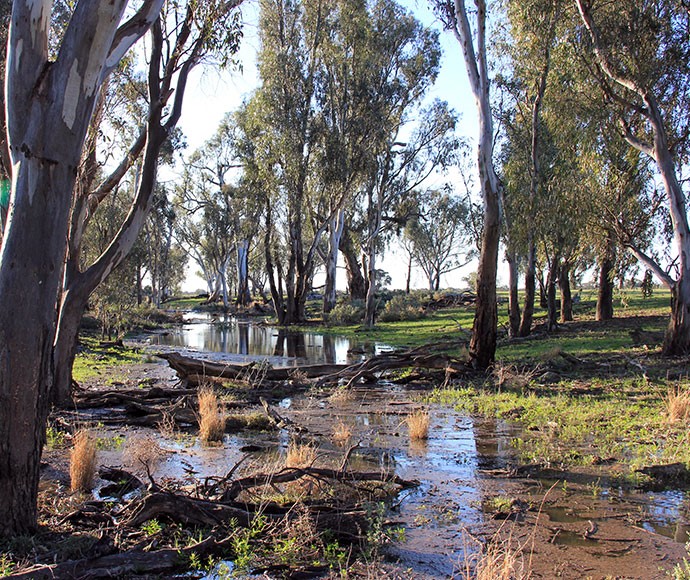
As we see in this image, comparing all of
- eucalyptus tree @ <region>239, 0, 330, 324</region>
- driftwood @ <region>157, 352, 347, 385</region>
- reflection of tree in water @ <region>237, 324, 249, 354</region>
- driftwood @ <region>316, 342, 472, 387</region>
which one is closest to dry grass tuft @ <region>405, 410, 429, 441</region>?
driftwood @ <region>316, 342, 472, 387</region>

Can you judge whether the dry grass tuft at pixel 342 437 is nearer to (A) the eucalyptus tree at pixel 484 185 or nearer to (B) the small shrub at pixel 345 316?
(A) the eucalyptus tree at pixel 484 185

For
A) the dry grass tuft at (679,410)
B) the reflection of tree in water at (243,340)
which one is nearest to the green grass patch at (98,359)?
the reflection of tree in water at (243,340)

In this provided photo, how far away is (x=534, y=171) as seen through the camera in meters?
20.0

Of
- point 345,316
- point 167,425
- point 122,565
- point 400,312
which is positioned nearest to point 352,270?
point 345,316

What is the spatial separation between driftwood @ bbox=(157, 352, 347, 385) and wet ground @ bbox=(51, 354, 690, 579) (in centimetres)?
333

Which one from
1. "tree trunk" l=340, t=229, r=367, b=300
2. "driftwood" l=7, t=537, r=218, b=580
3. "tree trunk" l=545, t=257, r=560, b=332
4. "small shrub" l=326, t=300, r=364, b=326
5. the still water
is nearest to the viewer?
"driftwood" l=7, t=537, r=218, b=580

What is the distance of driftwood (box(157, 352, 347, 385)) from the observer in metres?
12.1

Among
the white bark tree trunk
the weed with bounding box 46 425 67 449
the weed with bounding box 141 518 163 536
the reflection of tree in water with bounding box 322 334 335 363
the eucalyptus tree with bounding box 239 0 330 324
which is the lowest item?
the reflection of tree in water with bounding box 322 334 335 363

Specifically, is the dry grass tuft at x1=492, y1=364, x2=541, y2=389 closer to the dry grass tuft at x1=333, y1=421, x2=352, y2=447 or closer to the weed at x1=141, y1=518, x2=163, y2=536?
the dry grass tuft at x1=333, y1=421, x2=352, y2=447

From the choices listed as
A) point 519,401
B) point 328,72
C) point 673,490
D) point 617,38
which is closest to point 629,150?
point 617,38

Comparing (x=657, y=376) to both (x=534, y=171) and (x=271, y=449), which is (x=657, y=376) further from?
(x=534, y=171)

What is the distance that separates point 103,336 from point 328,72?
1817cm

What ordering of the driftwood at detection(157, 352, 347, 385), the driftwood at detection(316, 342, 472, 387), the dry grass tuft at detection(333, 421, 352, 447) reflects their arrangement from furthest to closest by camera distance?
the driftwood at detection(316, 342, 472, 387), the driftwood at detection(157, 352, 347, 385), the dry grass tuft at detection(333, 421, 352, 447)

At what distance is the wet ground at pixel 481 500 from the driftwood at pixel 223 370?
131 inches
